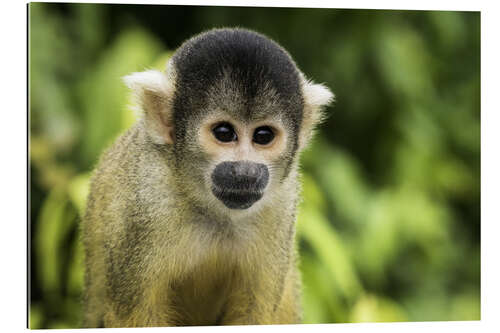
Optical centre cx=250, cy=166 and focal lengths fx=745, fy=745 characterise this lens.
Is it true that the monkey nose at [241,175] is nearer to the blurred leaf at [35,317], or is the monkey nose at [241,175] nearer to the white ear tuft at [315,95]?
the white ear tuft at [315,95]

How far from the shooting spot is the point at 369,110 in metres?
5.40

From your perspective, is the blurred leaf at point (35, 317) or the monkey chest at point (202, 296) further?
the blurred leaf at point (35, 317)

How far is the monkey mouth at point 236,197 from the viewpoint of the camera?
3.26 m

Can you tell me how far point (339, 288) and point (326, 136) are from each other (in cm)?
120

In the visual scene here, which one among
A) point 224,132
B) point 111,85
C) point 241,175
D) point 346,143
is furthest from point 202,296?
point 346,143

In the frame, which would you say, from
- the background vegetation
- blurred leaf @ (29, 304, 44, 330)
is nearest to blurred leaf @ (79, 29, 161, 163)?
the background vegetation

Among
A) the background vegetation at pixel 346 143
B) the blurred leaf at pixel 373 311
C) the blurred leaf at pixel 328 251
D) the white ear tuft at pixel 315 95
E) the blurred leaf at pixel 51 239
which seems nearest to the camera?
the white ear tuft at pixel 315 95

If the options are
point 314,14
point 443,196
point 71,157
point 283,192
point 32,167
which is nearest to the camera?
point 283,192

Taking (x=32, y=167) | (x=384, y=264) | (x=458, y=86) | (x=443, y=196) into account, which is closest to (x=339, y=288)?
(x=384, y=264)

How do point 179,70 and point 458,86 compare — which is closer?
point 179,70

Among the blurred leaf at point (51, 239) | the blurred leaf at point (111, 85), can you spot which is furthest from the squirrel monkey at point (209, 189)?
the blurred leaf at point (111, 85)

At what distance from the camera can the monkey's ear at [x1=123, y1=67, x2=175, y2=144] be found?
3.35m

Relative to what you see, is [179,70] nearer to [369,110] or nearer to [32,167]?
[32,167]

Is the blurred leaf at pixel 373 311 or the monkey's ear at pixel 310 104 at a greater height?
the monkey's ear at pixel 310 104
